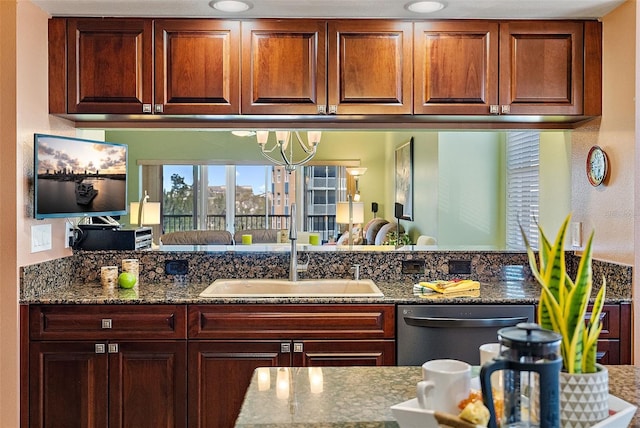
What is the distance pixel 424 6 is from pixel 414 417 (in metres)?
2.07

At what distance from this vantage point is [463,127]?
309cm

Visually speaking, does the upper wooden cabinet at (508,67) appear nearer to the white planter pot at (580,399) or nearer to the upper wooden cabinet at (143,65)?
the upper wooden cabinet at (143,65)

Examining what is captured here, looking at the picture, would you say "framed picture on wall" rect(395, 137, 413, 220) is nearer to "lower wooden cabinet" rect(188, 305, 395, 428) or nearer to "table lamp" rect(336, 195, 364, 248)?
"table lamp" rect(336, 195, 364, 248)

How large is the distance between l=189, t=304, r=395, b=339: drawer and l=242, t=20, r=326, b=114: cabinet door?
0.98 metres

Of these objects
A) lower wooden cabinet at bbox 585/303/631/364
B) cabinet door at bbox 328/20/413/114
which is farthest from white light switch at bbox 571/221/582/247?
cabinet door at bbox 328/20/413/114

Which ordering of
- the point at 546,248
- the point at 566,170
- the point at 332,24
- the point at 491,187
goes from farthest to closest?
the point at 491,187
the point at 566,170
the point at 332,24
the point at 546,248

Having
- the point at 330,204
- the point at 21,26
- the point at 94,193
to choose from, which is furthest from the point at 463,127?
the point at 330,204

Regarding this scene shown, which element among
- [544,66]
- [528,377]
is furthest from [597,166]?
[528,377]

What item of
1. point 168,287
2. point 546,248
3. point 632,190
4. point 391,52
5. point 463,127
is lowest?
point 168,287

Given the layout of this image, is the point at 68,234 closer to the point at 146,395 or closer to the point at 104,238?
the point at 104,238

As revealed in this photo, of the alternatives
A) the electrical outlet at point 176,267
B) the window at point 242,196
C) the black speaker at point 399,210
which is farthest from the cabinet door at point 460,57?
the window at point 242,196

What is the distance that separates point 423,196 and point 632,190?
3.69 meters

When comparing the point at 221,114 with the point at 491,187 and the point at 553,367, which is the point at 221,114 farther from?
the point at 491,187

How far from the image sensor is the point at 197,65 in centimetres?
276
